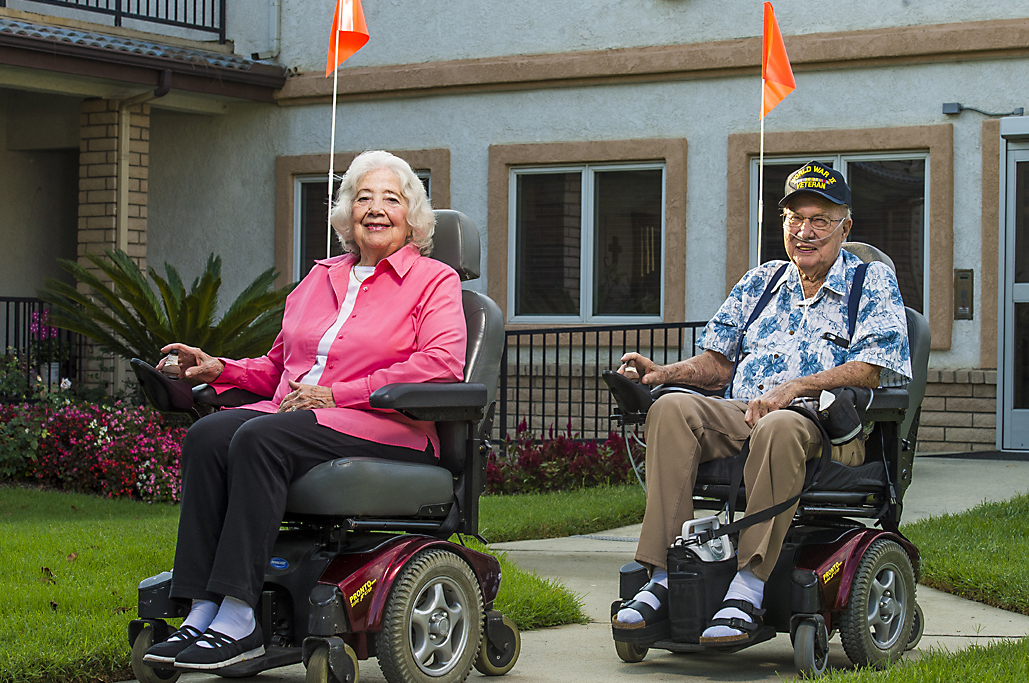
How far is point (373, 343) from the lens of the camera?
424cm

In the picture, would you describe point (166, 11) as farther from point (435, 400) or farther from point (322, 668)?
point (322, 668)

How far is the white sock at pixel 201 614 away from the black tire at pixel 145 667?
0.21m

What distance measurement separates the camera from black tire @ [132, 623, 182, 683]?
3828 millimetres

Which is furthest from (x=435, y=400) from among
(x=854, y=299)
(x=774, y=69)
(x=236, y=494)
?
(x=774, y=69)

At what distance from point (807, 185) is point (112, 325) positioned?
720 cm

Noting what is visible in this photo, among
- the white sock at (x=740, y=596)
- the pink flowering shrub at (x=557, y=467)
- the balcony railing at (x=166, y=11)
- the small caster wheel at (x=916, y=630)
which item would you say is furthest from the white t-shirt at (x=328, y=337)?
the balcony railing at (x=166, y=11)

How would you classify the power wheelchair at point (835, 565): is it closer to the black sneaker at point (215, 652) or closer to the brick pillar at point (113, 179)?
the black sneaker at point (215, 652)

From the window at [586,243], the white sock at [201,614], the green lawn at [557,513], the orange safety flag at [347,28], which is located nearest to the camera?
the white sock at [201,614]

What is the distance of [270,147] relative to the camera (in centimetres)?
1345

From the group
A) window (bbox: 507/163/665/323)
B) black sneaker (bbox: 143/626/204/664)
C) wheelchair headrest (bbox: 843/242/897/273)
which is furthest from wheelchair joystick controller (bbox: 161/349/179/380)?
window (bbox: 507/163/665/323)

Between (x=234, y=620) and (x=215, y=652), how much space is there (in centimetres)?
12

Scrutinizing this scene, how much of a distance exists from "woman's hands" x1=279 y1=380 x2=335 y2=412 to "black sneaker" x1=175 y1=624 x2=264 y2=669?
73 cm

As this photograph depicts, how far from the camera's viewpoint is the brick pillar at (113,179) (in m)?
12.8

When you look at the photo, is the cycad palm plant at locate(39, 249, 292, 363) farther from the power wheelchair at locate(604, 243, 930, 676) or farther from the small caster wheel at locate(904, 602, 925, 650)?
the small caster wheel at locate(904, 602, 925, 650)
